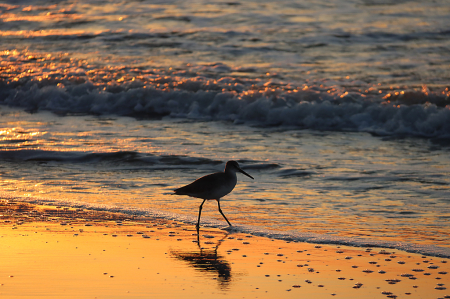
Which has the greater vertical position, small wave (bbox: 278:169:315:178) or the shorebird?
the shorebird

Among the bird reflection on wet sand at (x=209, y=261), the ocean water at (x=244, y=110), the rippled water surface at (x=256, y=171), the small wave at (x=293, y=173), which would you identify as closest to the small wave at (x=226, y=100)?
the ocean water at (x=244, y=110)

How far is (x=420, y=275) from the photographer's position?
567 cm

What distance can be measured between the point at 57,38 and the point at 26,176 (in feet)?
53.3

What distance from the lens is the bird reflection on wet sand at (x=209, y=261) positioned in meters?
5.67

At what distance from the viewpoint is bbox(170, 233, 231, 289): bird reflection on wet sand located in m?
5.67

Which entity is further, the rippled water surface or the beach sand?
the rippled water surface

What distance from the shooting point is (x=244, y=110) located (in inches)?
654

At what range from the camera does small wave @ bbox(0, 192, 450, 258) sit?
6469 millimetres

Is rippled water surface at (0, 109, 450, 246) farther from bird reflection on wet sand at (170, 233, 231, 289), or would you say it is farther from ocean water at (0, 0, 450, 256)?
bird reflection on wet sand at (170, 233, 231, 289)

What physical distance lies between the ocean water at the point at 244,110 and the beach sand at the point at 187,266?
0.55 m

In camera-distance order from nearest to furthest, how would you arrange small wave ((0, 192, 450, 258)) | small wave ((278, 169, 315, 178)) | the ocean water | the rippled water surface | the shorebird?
small wave ((0, 192, 450, 258)), the shorebird, the rippled water surface, the ocean water, small wave ((278, 169, 315, 178))

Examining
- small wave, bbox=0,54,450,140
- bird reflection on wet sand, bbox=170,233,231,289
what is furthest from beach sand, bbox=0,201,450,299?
small wave, bbox=0,54,450,140

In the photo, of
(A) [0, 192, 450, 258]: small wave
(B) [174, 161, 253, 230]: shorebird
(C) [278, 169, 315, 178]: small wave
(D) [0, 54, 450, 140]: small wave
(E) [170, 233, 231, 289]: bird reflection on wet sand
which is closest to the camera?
(E) [170, 233, 231, 289]: bird reflection on wet sand

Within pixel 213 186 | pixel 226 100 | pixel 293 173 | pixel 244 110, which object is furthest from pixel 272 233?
pixel 226 100
